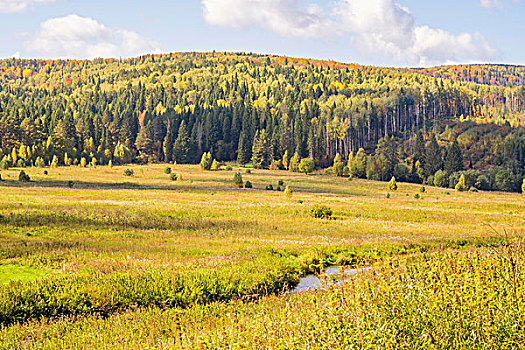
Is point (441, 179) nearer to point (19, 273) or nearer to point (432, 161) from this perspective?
point (432, 161)

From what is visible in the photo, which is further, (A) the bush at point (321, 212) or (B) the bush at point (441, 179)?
(B) the bush at point (441, 179)

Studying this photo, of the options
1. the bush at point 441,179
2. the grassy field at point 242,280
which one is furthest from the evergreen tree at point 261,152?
the grassy field at point 242,280

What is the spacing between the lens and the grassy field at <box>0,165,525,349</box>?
7191mm

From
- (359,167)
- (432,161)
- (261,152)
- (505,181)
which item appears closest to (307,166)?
(359,167)

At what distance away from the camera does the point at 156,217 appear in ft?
113

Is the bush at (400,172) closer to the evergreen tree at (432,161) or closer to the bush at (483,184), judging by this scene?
the evergreen tree at (432,161)

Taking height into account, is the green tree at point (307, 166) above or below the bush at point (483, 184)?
above

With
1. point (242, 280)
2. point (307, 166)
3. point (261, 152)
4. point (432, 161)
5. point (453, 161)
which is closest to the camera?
point (242, 280)

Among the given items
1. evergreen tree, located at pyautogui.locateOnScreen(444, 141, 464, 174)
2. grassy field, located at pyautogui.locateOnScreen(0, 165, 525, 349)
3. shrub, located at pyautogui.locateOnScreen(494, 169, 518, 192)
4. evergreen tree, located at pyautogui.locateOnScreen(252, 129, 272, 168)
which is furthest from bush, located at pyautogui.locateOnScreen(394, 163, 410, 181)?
grassy field, located at pyautogui.locateOnScreen(0, 165, 525, 349)

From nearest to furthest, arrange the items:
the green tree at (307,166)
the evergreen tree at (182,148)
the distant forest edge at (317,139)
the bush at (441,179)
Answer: the bush at (441,179)
the distant forest edge at (317,139)
the green tree at (307,166)
the evergreen tree at (182,148)

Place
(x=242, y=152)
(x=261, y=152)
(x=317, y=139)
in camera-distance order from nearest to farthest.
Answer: (x=261, y=152) → (x=317, y=139) → (x=242, y=152)

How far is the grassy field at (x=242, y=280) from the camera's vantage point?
719cm

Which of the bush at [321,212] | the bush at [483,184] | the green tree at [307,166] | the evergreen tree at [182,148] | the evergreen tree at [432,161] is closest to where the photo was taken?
the bush at [321,212]

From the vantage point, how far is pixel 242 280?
17.2 meters
